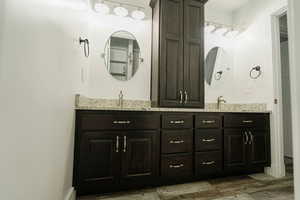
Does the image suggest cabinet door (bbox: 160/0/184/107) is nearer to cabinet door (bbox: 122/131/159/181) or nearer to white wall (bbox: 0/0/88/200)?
cabinet door (bbox: 122/131/159/181)

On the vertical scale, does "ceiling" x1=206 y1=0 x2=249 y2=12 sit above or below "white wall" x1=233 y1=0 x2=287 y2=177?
above

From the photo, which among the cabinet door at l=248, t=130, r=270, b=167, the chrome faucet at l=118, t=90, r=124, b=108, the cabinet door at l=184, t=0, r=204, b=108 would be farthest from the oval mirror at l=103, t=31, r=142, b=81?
the cabinet door at l=248, t=130, r=270, b=167

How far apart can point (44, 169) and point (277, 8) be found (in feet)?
10.2

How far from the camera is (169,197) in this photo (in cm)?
159

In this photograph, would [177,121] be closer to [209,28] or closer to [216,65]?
[216,65]

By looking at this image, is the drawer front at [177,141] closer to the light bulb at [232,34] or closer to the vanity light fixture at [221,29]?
the vanity light fixture at [221,29]

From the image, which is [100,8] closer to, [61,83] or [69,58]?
[69,58]

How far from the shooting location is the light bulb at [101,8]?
223 cm

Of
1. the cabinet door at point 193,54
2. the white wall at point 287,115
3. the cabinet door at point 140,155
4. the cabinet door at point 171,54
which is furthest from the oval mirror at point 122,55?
the white wall at point 287,115

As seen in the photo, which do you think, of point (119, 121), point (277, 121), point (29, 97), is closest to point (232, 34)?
point (277, 121)

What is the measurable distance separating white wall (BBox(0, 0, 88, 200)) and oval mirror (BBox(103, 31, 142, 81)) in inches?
54.0

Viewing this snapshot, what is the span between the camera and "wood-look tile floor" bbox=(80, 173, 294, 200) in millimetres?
1585

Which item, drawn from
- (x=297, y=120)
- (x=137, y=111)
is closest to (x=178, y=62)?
(x=137, y=111)

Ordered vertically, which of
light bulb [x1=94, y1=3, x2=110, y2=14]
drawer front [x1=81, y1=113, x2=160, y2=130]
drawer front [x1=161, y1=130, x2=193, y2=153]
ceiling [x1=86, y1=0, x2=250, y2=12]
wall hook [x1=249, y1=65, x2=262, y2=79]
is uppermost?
ceiling [x1=86, y1=0, x2=250, y2=12]
